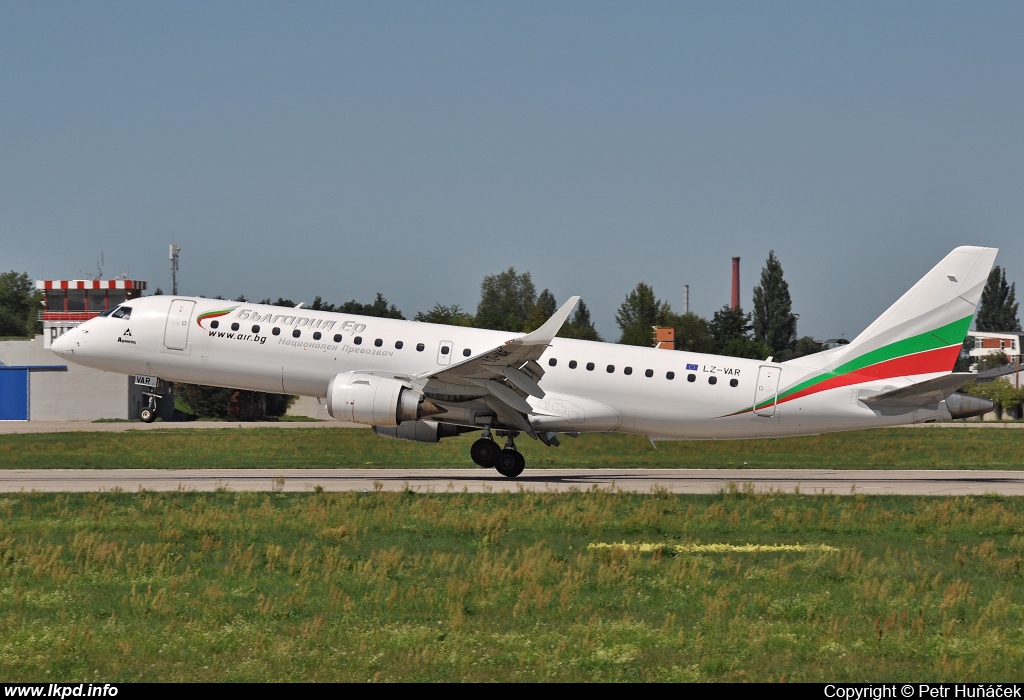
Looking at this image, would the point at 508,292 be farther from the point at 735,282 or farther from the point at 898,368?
the point at 898,368

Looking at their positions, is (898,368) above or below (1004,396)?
above

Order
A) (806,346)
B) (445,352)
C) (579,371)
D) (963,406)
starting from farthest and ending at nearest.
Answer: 1. (806,346)
2. (579,371)
3. (445,352)
4. (963,406)

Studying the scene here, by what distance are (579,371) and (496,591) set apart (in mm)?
15275

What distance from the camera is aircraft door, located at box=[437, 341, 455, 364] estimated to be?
29078 millimetres

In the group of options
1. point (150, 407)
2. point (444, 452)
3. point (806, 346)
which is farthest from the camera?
point (806, 346)

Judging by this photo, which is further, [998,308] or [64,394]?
[998,308]

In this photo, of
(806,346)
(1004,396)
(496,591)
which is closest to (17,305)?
(806,346)

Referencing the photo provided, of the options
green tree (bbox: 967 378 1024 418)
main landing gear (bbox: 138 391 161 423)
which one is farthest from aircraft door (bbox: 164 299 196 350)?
green tree (bbox: 967 378 1024 418)

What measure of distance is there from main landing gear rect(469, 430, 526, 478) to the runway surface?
320 mm

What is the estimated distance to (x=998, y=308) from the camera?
16050cm

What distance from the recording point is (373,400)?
27.0 metres

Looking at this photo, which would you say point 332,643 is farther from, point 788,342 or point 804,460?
point 788,342

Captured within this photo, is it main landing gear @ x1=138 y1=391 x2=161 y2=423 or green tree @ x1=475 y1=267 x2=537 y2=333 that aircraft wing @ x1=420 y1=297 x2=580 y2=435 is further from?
green tree @ x1=475 y1=267 x2=537 y2=333

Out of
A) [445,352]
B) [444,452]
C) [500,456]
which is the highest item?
[445,352]
